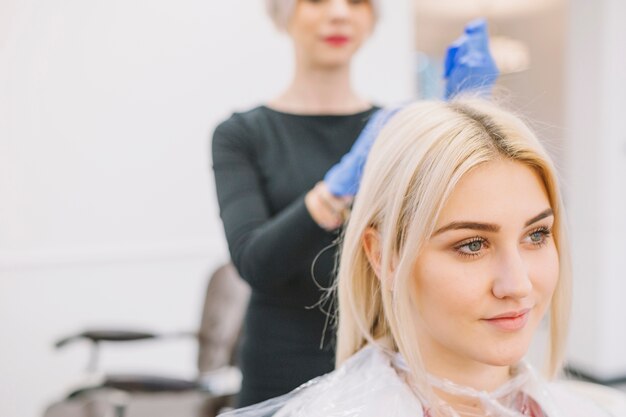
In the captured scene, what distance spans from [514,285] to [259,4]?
7.24 feet

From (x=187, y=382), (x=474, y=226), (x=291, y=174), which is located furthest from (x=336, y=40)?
(x=187, y=382)

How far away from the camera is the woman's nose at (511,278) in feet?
2.31

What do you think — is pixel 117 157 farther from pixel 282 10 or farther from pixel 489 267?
pixel 489 267

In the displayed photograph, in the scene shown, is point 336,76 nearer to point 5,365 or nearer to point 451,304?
point 451,304

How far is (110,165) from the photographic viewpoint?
2.46m

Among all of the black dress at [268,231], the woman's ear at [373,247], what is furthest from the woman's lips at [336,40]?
the woman's ear at [373,247]

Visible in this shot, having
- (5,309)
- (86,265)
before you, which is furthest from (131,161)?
(5,309)

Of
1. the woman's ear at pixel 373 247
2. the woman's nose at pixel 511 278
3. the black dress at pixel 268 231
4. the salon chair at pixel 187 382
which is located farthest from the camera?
the salon chair at pixel 187 382

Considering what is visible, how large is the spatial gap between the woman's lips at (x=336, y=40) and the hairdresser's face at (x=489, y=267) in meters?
0.43

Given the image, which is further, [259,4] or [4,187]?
[259,4]

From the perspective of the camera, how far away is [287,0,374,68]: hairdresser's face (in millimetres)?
1044

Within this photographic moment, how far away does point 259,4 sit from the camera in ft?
8.62

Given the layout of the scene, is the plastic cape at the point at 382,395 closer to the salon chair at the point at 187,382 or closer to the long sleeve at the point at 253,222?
the long sleeve at the point at 253,222

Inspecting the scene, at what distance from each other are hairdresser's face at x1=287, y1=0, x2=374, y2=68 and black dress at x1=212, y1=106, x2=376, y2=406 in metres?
0.12
